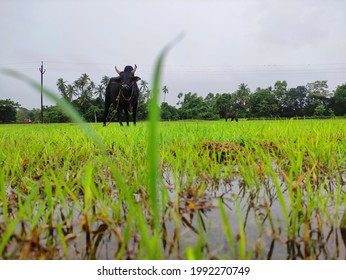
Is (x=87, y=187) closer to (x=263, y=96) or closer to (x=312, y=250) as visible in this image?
(x=312, y=250)

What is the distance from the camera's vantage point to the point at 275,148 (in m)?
1.93

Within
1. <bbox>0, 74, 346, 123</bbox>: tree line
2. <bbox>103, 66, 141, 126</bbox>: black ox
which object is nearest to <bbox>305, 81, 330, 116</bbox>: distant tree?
<bbox>0, 74, 346, 123</bbox>: tree line

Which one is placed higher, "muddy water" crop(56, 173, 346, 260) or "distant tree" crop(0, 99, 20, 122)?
"distant tree" crop(0, 99, 20, 122)

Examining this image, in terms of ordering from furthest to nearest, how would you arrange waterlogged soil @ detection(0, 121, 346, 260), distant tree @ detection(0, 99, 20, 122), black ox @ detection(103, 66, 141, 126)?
black ox @ detection(103, 66, 141, 126) → distant tree @ detection(0, 99, 20, 122) → waterlogged soil @ detection(0, 121, 346, 260)

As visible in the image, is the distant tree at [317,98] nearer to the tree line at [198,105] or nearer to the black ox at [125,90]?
the tree line at [198,105]

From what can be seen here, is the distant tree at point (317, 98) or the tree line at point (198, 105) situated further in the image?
the distant tree at point (317, 98)

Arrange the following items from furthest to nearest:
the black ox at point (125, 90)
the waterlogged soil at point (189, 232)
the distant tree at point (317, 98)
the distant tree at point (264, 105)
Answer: the distant tree at point (264, 105)
the distant tree at point (317, 98)
the black ox at point (125, 90)
the waterlogged soil at point (189, 232)

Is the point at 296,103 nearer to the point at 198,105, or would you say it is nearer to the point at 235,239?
the point at 198,105

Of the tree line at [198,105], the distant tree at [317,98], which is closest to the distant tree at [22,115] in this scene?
the tree line at [198,105]

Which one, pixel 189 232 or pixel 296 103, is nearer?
pixel 189 232

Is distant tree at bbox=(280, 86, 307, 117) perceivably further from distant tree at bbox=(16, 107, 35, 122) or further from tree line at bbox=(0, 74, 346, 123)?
distant tree at bbox=(16, 107, 35, 122)

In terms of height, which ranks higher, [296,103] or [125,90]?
[296,103]

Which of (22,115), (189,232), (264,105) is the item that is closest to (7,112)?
(22,115)

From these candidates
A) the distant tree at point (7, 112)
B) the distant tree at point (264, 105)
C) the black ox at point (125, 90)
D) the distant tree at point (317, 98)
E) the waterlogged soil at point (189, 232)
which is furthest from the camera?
the distant tree at point (264, 105)
